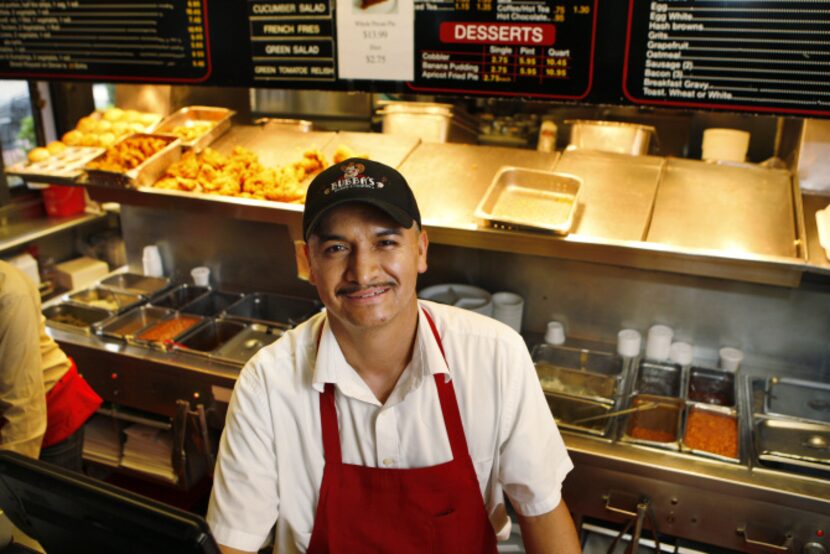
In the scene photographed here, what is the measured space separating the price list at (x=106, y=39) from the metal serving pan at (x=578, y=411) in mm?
2145

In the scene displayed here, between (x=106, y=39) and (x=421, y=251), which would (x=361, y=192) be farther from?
(x=106, y=39)

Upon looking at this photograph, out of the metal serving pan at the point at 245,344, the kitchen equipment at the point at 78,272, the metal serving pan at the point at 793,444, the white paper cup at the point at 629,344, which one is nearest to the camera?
the metal serving pan at the point at 793,444

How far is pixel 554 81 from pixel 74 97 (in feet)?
14.6

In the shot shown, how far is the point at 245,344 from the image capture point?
3.33 meters

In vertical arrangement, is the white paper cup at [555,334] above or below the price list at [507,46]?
below

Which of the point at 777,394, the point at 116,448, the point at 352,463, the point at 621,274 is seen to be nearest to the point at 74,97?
the point at 116,448

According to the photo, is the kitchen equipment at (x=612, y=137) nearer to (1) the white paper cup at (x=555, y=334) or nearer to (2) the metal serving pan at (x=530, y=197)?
(2) the metal serving pan at (x=530, y=197)

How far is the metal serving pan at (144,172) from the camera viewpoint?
3.29 m

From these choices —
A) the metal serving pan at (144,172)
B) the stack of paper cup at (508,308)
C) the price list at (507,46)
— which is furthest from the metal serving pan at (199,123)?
the stack of paper cup at (508,308)

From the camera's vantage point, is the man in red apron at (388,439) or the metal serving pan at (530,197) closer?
the man in red apron at (388,439)

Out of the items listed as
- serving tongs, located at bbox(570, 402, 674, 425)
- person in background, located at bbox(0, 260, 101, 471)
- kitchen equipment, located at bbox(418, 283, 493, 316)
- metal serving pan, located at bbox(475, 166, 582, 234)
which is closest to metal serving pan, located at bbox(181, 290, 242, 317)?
person in background, located at bbox(0, 260, 101, 471)

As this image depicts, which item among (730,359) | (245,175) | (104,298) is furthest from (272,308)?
(730,359)

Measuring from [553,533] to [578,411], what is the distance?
1086 mm

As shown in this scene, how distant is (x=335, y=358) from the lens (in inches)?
66.9
